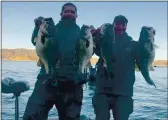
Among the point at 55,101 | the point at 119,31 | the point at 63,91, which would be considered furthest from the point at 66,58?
the point at 119,31

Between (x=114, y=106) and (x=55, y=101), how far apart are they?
3.83 ft

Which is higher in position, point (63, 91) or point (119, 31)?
point (119, 31)

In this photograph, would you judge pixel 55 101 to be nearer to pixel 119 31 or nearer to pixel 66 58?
pixel 66 58

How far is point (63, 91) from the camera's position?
17.3 ft

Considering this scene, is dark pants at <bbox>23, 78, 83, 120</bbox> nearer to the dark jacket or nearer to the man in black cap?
the dark jacket

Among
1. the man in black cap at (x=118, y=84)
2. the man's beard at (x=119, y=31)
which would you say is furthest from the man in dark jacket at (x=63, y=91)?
the man's beard at (x=119, y=31)

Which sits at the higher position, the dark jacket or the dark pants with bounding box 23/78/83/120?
the dark jacket

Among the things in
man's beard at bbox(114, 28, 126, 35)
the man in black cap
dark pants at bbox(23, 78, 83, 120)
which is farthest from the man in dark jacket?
man's beard at bbox(114, 28, 126, 35)

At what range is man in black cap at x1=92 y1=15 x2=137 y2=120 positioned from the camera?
5.84 m

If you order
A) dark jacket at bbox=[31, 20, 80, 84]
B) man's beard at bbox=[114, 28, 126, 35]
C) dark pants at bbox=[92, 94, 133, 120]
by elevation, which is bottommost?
dark pants at bbox=[92, 94, 133, 120]

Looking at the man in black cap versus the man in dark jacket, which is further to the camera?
the man in black cap

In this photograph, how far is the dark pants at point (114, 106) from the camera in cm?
583

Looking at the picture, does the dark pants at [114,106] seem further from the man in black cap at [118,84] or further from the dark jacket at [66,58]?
the dark jacket at [66,58]

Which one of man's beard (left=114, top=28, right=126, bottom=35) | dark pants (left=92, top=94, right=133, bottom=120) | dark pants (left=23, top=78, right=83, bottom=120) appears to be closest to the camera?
dark pants (left=23, top=78, right=83, bottom=120)
